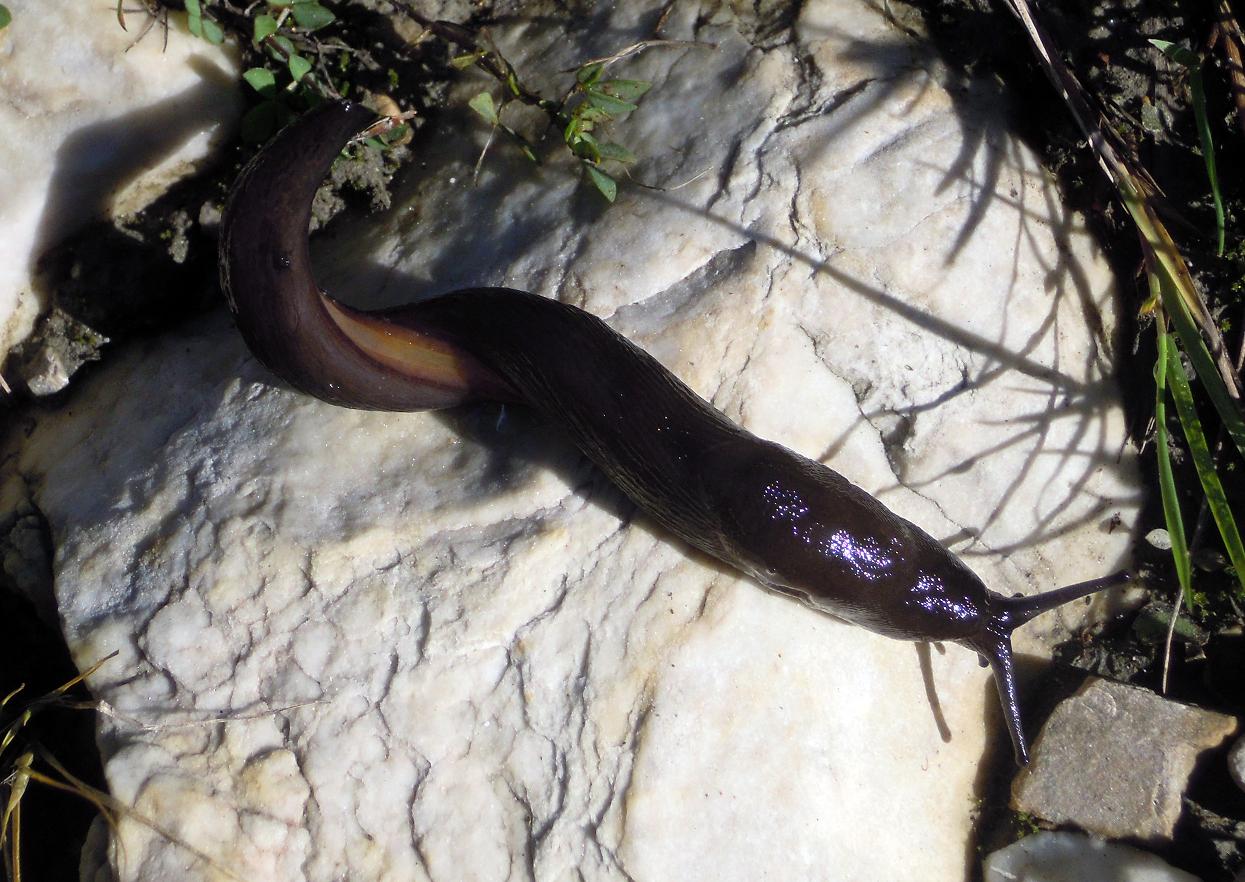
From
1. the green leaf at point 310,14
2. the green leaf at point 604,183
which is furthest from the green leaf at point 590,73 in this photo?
the green leaf at point 310,14

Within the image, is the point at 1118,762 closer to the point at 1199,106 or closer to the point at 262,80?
the point at 1199,106

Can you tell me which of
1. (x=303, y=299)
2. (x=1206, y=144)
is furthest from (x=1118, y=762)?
(x=303, y=299)

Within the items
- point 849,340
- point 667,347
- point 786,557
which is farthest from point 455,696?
point 849,340

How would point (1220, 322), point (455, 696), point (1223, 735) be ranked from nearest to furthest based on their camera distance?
1. point (455, 696)
2. point (1223, 735)
3. point (1220, 322)

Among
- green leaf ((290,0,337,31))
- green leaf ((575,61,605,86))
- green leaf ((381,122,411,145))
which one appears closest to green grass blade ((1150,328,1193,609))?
green leaf ((575,61,605,86))

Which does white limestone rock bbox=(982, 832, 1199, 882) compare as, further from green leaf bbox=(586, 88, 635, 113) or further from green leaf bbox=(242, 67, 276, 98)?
green leaf bbox=(242, 67, 276, 98)

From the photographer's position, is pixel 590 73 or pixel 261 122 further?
pixel 261 122

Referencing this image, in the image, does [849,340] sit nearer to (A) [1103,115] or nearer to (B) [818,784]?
(A) [1103,115]
